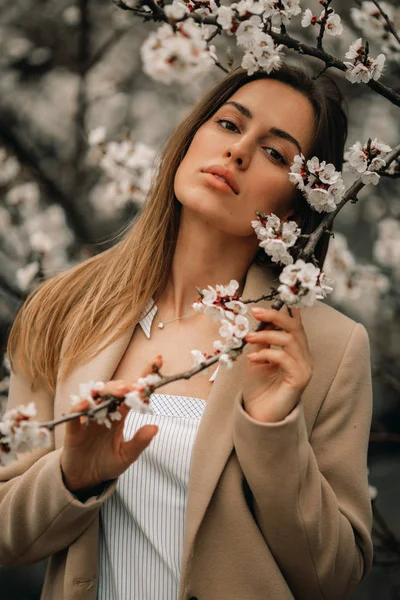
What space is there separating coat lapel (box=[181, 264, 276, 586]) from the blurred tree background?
142 centimetres

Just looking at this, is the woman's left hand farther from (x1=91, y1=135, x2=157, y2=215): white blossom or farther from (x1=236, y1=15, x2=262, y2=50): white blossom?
(x1=91, y1=135, x2=157, y2=215): white blossom

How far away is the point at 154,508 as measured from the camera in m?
1.54

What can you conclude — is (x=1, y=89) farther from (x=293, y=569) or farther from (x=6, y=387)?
(x=293, y=569)

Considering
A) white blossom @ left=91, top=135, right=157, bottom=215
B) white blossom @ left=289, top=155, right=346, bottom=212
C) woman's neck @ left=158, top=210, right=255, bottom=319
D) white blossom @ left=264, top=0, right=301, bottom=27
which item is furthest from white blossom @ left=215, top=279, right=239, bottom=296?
white blossom @ left=91, top=135, right=157, bottom=215

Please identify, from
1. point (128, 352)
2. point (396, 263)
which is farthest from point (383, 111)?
point (128, 352)

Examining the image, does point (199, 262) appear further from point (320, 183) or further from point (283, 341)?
point (283, 341)

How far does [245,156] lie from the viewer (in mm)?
1596

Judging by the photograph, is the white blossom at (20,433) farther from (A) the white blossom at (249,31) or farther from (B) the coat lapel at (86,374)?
(A) the white blossom at (249,31)

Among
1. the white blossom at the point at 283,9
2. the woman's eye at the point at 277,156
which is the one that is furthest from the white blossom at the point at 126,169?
the white blossom at the point at 283,9

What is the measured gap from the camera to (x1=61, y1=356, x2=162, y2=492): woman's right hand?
1.31 m

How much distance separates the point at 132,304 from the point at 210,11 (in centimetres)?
72

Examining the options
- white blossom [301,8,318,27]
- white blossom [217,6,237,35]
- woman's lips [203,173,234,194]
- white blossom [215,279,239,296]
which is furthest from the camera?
woman's lips [203,173,234,194]

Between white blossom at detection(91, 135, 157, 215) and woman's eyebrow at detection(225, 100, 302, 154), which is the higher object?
woman's eyebrow at detection(225, 100, 302, 154)

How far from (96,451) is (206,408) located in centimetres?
28
